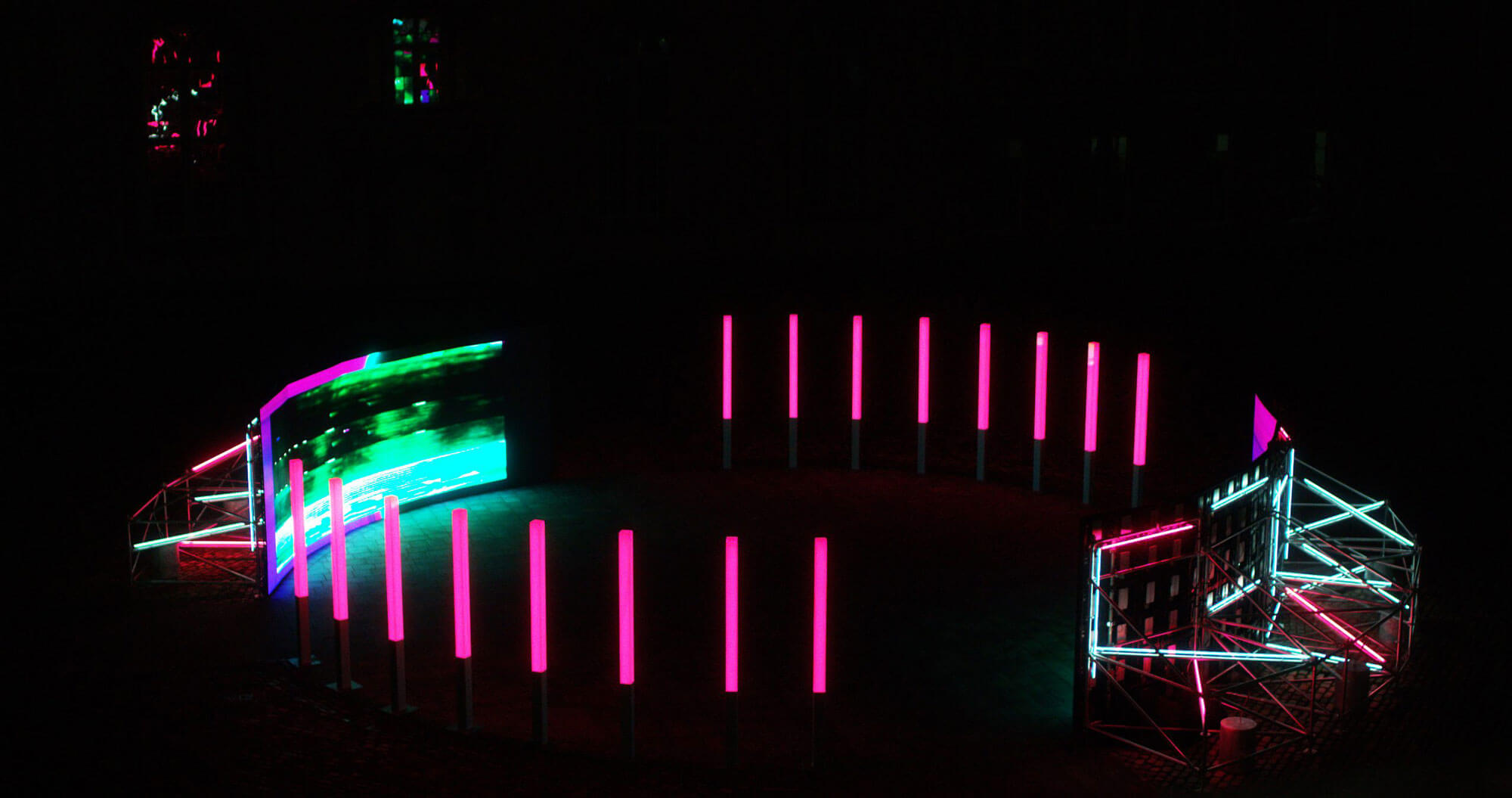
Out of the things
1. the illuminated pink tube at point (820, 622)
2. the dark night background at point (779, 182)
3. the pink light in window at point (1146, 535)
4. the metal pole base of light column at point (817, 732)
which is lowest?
the metal pole base of light column at point (817, 732)

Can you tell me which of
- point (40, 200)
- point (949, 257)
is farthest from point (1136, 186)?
point (40, 200)

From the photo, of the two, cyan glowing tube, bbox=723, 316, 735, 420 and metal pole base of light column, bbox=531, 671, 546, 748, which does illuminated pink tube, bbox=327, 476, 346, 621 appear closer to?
metal pole base of light column, bbox=531, 671, 546, 748

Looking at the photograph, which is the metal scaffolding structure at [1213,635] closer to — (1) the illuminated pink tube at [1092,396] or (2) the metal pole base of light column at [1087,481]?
(1) the illuminated pink tube at [1092,396]

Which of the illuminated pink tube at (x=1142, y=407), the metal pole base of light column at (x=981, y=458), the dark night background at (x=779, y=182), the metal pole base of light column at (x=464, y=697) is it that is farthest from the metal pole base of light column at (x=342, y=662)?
the dark night background at (x=779, y=182)

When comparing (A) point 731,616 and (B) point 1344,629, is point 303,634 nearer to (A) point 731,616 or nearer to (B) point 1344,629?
(A) point 731,616

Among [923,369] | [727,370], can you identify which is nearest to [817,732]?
[923,369]

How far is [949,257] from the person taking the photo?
32656 mm

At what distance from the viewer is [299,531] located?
12.6m

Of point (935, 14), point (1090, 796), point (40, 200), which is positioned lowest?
point (1090, 796)

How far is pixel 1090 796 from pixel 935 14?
25098mm

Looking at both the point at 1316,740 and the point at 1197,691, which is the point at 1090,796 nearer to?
the point at 1197,691

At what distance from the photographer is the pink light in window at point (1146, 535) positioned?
1073cm

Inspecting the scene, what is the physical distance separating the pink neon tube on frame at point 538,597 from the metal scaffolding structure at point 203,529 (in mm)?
4552

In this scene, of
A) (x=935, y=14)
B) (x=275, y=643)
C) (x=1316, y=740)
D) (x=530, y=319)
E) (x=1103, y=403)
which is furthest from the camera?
(x=935, y=14)
